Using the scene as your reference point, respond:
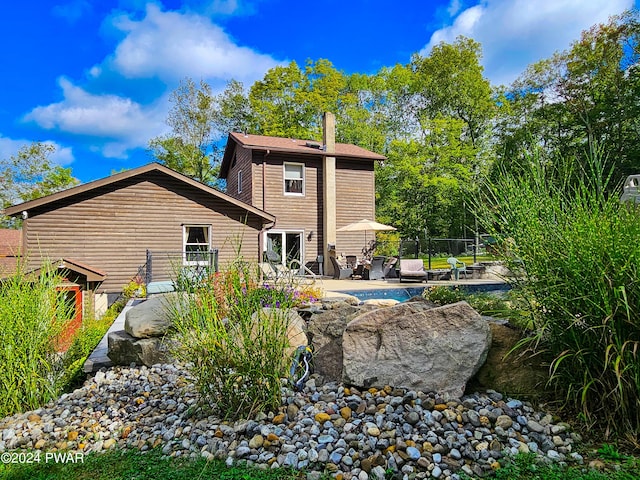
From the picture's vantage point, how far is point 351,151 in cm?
1752

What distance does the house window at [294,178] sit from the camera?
16203 millimetres

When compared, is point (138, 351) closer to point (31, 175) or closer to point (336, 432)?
point (336, 432)

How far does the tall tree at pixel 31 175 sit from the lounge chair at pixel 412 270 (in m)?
23.4

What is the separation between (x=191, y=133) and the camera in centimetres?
2505

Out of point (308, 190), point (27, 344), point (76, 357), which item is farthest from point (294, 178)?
point (27, 344)

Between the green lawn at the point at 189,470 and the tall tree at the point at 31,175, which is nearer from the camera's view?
the green lawn at the point at 189,470

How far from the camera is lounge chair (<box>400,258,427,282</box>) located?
42.6 ft

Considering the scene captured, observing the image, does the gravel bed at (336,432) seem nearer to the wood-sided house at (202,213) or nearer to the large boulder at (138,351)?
the large boulder at (138,351)

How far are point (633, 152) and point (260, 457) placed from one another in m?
24.0

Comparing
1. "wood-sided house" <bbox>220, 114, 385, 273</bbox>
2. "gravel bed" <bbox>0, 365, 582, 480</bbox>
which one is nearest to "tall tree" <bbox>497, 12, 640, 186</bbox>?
"wood-sided house" <bbox>220, 114, 385, 273</bbox>

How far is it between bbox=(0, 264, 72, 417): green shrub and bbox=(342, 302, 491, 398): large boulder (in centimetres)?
256

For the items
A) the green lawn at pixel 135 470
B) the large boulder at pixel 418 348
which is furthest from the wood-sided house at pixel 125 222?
the green lawn at pixel 135 470

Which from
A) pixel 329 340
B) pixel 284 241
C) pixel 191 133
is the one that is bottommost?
pixel 329 340

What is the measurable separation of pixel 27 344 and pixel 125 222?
9.39 m
